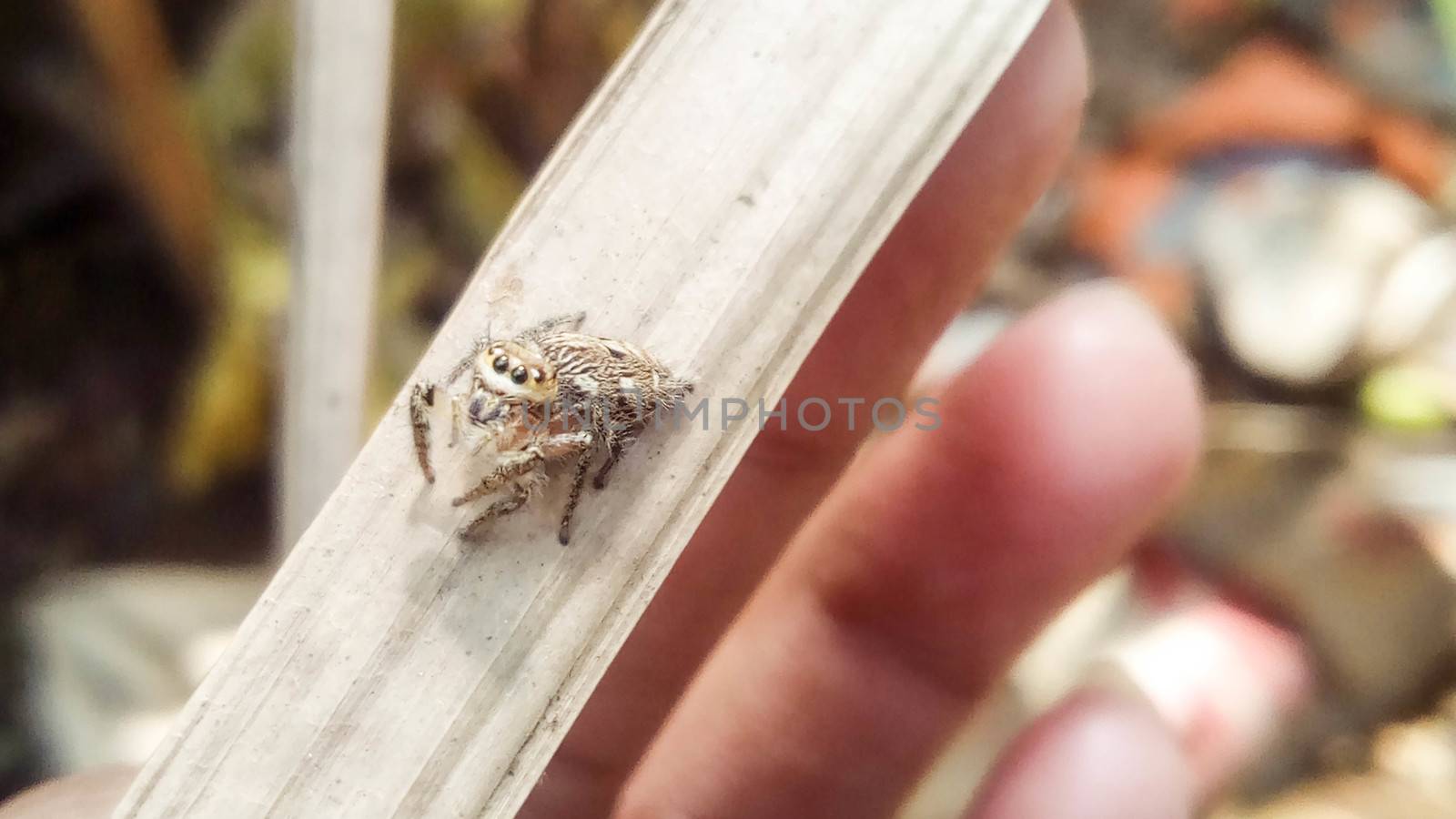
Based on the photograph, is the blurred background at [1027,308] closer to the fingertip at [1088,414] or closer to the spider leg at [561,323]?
the fingertip at [1088,414]

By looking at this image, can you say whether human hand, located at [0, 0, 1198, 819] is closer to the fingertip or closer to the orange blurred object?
the fingertip

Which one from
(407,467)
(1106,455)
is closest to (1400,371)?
(1106,455)

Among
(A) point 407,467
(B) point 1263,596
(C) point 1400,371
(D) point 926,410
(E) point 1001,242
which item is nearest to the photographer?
(A) point 407,467

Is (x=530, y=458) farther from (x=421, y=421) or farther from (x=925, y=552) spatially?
(x=925, y=552)

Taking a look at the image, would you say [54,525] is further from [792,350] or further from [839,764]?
[792,350]

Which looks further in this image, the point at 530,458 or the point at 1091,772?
the point at 1091,772

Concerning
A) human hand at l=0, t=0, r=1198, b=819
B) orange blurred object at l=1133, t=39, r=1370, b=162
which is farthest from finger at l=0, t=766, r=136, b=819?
orange blurred object at l=1133, t=39, r=1370, b=162

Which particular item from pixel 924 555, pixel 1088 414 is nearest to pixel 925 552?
pixel 924 555
